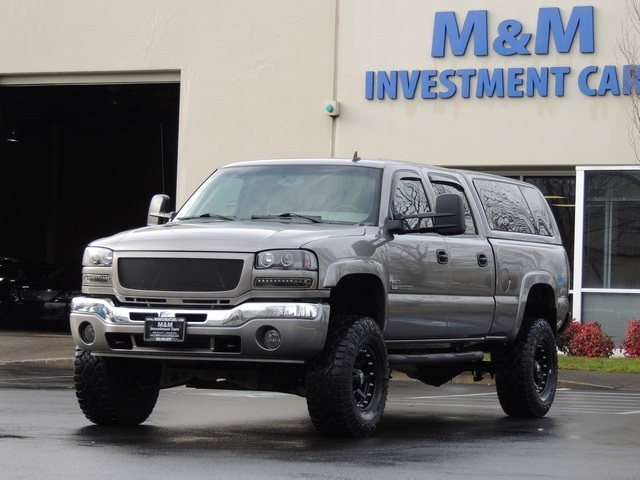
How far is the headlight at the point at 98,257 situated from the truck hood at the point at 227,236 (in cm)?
5

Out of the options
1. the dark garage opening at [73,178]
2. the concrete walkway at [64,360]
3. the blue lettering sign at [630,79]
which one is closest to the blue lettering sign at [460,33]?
the blue lettering sign at [630,79]

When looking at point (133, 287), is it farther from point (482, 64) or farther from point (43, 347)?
point (482, 64)

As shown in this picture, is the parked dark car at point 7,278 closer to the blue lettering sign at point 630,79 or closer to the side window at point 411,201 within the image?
the blue lettering sign at point 630,79

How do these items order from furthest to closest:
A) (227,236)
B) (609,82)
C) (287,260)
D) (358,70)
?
(358,70) → (609,82) → (227,236) → (287,260)

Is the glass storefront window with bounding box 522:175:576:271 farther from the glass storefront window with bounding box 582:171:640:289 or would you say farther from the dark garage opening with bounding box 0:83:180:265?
the dark garage opening with bounding box 0:83:180:265

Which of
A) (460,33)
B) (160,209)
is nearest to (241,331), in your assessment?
(160,209)

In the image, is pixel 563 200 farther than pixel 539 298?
Yes

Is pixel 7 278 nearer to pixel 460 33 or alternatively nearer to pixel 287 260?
pixel 460 33

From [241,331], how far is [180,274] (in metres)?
0.69

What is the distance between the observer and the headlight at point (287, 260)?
9.70 metres

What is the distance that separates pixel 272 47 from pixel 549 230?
11.9m

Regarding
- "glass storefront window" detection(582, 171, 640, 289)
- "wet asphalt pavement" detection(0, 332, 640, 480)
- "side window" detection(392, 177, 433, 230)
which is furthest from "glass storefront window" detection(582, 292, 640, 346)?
"side window" detection(392, 177, 433, 230)

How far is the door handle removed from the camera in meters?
11.4

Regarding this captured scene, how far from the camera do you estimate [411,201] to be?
11461mm
